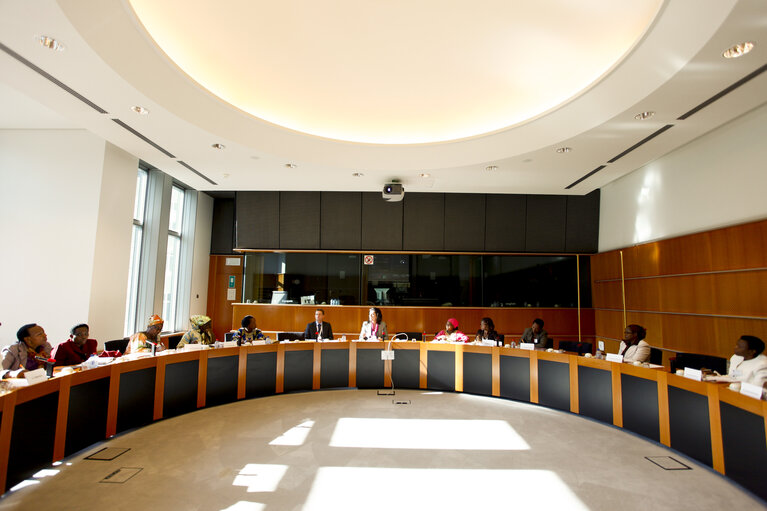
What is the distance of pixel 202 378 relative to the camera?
5.10 meters

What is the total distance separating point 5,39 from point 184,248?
685 centimetres

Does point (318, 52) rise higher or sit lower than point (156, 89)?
higher

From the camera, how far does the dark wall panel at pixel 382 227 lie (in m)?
8.40

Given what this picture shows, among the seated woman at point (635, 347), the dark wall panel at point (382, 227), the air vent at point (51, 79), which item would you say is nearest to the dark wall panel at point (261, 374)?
the dark wall panel at point (382, 227)

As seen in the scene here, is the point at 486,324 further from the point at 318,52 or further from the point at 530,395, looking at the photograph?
the point at 318,52

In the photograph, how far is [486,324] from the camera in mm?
6609

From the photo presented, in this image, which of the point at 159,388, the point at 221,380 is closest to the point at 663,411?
the point at 221,380

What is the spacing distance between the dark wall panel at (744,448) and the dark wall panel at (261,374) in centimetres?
512

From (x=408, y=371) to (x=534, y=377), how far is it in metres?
1.90

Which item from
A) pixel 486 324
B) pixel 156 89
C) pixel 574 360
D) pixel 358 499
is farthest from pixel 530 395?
pixel 156 89

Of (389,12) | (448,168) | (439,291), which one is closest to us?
(389,12)

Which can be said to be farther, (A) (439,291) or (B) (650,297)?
(A) (439,291)

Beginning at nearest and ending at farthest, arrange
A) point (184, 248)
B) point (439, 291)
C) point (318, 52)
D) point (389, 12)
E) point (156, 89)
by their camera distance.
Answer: point (389, 12), point (156, 89), point (318, 52), point (439, 291), point (184, 248)

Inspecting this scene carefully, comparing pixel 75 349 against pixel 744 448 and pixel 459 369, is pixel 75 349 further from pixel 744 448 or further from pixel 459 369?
pixel 744 448
